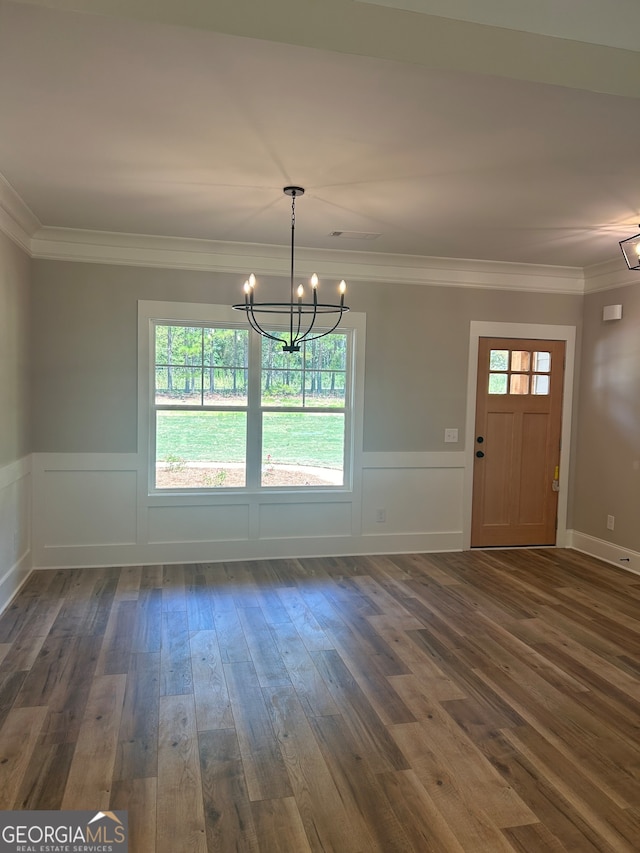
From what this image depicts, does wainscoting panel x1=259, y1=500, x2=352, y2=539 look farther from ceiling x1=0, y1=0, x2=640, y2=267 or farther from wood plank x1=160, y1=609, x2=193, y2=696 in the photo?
ceiling x1=0, y1=0, x2=640, y2=267

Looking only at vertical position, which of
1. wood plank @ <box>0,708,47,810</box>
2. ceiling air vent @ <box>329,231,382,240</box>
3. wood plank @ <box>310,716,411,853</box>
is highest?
ceiling air vent @ <box>329,231,382,240</box>

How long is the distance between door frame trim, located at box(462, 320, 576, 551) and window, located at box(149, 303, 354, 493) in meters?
1.13

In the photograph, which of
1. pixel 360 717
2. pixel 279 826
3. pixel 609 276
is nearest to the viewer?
pixel 279 826

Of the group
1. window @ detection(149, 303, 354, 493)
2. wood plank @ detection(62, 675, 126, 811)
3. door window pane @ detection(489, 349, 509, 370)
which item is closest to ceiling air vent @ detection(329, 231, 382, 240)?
window @ detection(149, 303, 354, 493)

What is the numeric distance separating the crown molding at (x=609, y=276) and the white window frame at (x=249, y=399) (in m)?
2.17

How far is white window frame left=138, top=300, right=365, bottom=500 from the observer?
4.82m

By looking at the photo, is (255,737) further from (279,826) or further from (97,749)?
(97,749)

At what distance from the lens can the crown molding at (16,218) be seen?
3.53 m

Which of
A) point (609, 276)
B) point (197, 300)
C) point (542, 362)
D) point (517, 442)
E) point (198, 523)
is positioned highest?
point (609, 276)

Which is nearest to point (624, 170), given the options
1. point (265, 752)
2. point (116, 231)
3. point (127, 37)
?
point (127, 37)

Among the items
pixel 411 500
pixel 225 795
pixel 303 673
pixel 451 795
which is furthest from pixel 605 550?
pixel 225 795

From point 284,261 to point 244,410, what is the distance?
1313 millimetres

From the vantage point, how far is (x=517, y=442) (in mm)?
5574

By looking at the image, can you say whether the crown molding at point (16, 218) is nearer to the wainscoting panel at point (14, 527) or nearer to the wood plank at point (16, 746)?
the wainscoting panel at point (14, 527)
